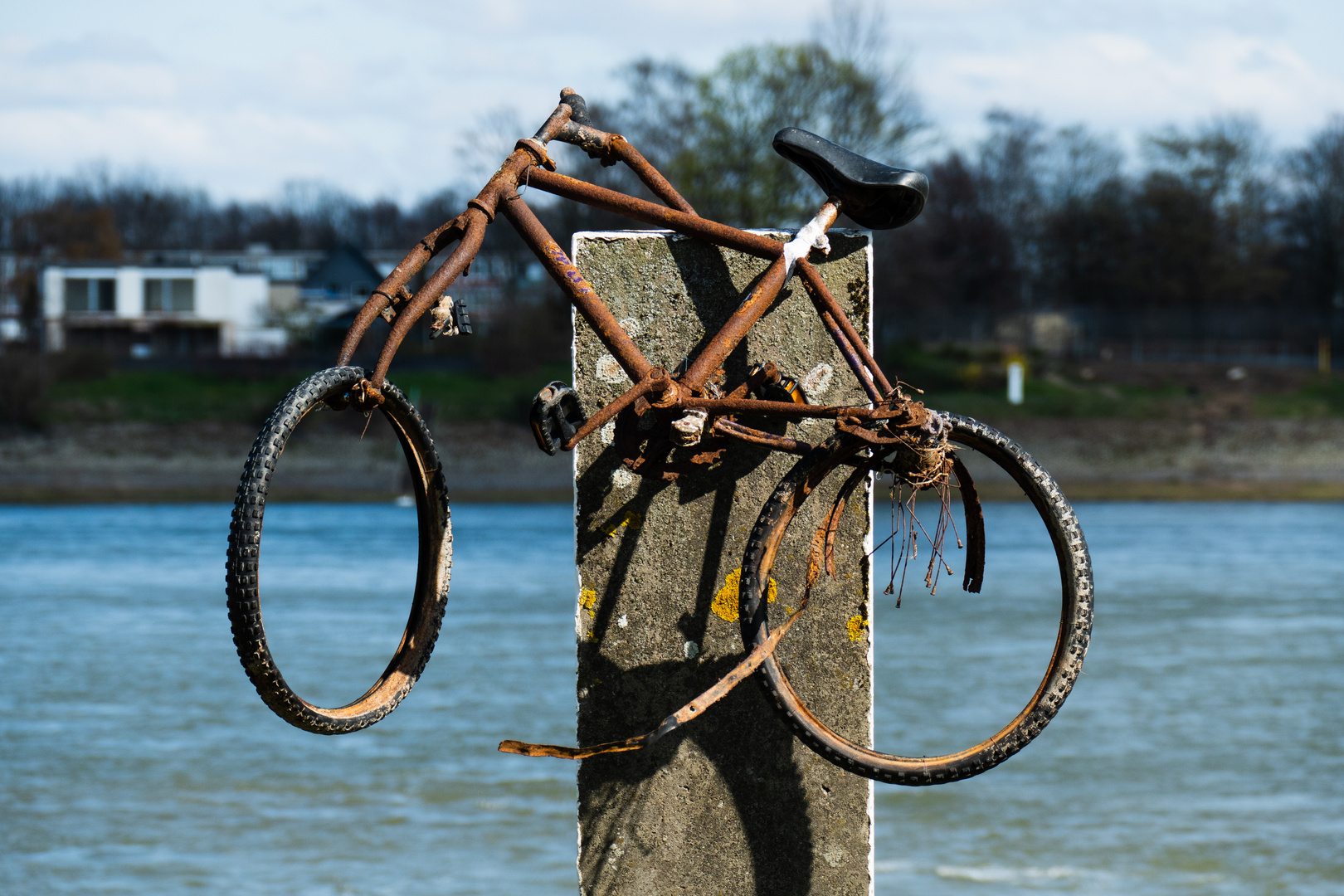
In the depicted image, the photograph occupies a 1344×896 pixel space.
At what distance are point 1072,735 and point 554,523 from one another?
26.7 meters

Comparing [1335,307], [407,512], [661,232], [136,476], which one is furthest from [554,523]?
[1335,307]

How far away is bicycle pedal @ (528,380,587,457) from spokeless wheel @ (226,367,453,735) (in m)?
0.25

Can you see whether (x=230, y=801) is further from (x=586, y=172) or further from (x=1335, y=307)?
(x=1335, y=307)

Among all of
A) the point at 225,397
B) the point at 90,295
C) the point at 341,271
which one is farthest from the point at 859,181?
the point at 341,271

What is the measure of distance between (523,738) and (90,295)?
7894 cm

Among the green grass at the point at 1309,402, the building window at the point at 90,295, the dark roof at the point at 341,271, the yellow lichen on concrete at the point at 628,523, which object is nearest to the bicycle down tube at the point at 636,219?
the yellow lichen on concrete at the point at 628,523

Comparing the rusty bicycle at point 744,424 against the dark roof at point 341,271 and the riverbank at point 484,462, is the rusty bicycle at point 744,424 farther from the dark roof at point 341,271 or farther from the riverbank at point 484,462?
the dark roof at point 341,271

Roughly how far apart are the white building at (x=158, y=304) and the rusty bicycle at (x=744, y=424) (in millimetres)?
79554

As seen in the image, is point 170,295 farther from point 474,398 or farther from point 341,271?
point 474,398

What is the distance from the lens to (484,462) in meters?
47.2

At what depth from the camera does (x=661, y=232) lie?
3.62 metres

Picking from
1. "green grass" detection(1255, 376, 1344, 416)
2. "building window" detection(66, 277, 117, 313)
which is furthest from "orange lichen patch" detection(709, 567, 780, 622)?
"building window" detection(66, 277, 117, 313)

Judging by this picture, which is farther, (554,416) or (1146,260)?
(1146,260)

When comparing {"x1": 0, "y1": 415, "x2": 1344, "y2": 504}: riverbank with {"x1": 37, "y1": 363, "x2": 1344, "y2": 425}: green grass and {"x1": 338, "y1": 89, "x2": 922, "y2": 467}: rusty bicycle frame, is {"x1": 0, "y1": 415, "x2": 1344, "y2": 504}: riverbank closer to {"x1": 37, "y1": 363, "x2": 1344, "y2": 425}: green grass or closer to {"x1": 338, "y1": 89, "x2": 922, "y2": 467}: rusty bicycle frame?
{"x1": 37, "y1": 363, "x2": 1344, "y2": 425}: green grass
